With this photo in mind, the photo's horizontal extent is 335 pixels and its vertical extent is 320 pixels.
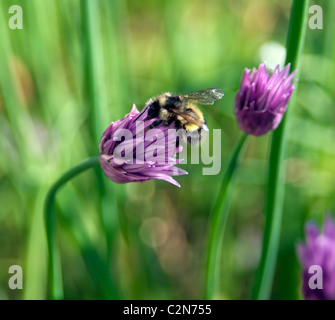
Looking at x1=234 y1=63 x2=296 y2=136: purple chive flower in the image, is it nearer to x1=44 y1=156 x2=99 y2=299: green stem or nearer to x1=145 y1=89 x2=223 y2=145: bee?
x1=145 y1=89 x2=223 y2=145: bee

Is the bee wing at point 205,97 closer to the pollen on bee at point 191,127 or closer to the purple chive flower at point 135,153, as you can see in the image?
the pollen on bee at point 191,127

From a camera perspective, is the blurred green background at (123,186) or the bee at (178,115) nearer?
the bee at (178,115)

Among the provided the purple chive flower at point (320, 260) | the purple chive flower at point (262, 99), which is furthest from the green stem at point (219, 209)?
the purple chive flower at point (320, 260)

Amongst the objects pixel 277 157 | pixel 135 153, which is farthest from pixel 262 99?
pixel 135 153
